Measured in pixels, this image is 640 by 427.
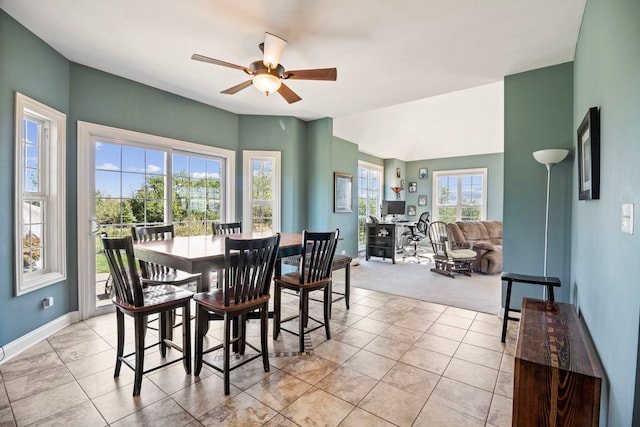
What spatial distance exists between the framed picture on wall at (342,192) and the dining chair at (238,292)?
11.7ft

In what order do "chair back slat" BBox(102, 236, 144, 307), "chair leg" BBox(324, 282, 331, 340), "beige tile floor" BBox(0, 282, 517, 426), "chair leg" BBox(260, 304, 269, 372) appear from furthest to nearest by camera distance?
"chair leg" BBox(324, 282, 331, 340) → "chair leg" BBox(260, 304, 269, 372) → "chair back slat" BBox(102, 236, 144, 307) → "beige tile floor" BBox(0, 282, 517, 426)

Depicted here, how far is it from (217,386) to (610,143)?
8.87ft

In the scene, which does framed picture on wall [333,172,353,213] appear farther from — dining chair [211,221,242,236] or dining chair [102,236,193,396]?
dining chair [102,236,193,396]

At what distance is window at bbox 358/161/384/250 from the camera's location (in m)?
7.34

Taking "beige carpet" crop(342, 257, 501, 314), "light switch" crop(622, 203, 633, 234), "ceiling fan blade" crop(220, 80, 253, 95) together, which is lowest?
"beige carpet" crop(342, 257, 501, 314)

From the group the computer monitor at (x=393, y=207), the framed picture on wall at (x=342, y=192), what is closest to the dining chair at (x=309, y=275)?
the framed picture on wall at (x=342, y=192)

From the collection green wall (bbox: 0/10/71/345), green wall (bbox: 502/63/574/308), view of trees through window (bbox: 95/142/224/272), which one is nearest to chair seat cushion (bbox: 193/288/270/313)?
green wall (bbox: 0/10/71/345)

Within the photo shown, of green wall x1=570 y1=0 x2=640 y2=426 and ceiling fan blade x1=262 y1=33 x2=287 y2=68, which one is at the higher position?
ceiling fan blade x1=262 y1=33 x2=287 y2=68

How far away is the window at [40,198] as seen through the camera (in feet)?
8.13

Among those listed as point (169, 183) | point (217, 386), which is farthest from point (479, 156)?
point (217, 386)

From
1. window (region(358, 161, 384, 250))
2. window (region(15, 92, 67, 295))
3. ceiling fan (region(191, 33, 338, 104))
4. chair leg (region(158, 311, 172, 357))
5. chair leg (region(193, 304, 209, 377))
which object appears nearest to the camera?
chair leg (region(193, 304, 209, 377))

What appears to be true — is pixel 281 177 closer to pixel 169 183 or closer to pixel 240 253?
pixel 169 183

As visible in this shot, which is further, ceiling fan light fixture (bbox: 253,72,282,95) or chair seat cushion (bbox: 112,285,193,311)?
ceiling fan light fixture (bbox: 253,72,282,95)

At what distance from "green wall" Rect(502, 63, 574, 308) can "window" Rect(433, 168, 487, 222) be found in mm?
4919
